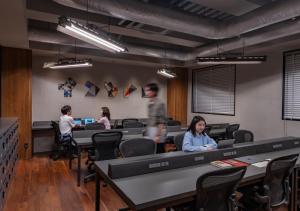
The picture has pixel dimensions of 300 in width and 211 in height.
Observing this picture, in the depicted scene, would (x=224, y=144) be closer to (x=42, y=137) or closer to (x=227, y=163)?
(x=227, y=163)

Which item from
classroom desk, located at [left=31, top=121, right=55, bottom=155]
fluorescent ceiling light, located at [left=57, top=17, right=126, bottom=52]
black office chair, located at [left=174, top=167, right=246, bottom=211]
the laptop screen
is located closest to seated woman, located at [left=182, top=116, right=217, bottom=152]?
black office chair, located at [left=174, top=167, right=246, bottom=211]

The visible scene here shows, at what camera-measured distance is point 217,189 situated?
1771 millimetres

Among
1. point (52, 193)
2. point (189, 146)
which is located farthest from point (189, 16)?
point (52, 193)

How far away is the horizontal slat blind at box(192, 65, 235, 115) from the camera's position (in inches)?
244

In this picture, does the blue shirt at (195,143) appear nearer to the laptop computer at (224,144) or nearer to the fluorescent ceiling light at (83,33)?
the laptop computer at (224,144)

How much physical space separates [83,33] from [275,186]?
2770mm

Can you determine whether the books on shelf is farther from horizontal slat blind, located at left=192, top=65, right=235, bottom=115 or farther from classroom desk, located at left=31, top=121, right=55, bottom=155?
classroom desk, located at left=31, top=121, right=55, bottom=155

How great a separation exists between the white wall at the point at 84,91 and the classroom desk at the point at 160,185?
4.41 metres

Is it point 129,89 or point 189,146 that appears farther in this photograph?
point 129,89

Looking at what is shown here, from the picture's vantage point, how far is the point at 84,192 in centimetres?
354

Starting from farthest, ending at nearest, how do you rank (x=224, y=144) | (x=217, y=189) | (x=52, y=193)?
1. (x=52, y=193)
2. (x=224, y=144)
3. (x=217, y=189)

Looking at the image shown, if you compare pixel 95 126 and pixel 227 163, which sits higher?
pixel 95 126

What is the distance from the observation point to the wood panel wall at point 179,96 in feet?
25.0

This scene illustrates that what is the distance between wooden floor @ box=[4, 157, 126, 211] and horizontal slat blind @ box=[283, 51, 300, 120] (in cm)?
386
